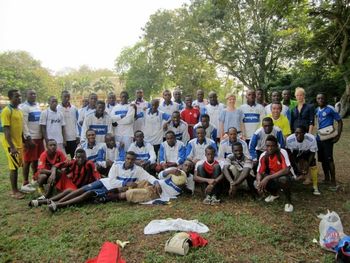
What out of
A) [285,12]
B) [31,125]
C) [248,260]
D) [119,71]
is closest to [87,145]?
[31,125]

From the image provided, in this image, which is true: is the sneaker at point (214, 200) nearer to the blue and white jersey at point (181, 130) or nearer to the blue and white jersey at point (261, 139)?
the blue and white jersey at point (261, 139)

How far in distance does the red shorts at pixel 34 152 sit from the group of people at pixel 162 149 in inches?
0.8

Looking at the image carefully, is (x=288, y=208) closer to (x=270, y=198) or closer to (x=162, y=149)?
(x=270, y=198)

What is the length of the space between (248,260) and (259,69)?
21.8 meters

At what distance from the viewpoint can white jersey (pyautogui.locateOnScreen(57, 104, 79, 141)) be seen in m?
7.19

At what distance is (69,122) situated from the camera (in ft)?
23.8

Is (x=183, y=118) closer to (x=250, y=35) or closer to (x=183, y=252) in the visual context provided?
(x=183, y=252)

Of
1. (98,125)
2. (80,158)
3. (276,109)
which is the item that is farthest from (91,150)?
(276,109)

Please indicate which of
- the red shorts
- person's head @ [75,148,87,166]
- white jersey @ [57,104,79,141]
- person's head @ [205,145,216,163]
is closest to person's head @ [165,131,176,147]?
person's head @ [205,145,216,163]

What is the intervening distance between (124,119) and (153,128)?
67 cm

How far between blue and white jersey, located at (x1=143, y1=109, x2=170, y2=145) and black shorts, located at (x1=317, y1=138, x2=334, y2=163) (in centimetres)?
331

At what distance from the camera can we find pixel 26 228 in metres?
4.64

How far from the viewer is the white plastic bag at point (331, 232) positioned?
148 inches

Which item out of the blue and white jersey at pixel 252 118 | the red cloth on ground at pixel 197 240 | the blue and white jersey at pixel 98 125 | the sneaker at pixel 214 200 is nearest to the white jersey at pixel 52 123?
the blue and white jersey at pixel 98 125
